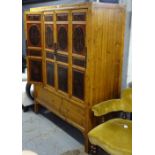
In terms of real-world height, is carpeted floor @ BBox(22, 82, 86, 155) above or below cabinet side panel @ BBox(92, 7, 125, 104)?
below

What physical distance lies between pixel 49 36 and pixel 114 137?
161 centimetres

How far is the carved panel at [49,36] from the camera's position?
2.83 meters

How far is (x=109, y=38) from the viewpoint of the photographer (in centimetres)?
234

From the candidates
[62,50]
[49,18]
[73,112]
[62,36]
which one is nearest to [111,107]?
[73,112]

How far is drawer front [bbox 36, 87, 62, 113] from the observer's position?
2992 mm

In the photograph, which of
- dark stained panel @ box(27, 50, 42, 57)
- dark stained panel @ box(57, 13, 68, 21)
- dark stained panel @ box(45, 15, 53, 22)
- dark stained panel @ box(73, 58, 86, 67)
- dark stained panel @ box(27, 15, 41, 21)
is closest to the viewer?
dark stained panel @ box(73, 58, 86, 67)

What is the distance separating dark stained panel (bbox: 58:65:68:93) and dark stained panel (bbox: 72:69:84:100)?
182 mm

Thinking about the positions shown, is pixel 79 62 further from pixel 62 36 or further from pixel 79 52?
pixel 62 36

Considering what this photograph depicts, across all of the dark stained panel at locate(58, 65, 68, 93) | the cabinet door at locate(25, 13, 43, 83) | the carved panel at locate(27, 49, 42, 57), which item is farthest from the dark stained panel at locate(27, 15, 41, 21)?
the dark stained panel at locate(58, 65, 68, 93)

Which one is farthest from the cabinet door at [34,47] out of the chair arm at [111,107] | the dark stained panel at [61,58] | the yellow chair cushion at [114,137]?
the yellow chair cushion at [114,137]

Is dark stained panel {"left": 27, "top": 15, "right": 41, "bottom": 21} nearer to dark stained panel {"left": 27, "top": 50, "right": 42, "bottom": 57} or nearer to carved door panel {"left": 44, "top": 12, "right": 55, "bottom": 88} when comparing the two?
carved door panel {"left": 44, "top": 12, "right": 55, "bottom": 88}

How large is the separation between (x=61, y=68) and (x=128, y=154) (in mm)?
1385

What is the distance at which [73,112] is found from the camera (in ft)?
8.76
